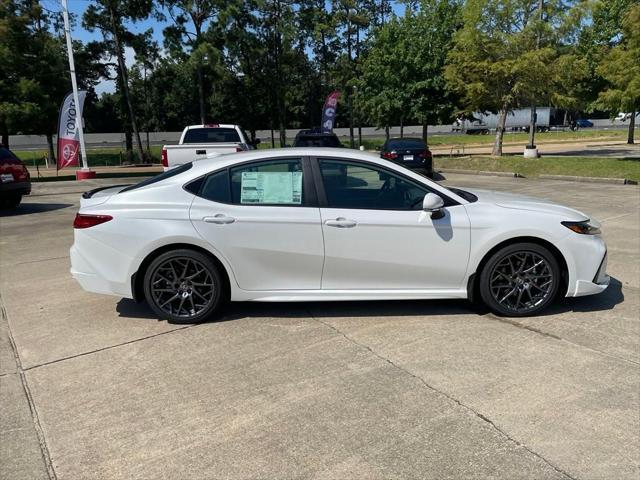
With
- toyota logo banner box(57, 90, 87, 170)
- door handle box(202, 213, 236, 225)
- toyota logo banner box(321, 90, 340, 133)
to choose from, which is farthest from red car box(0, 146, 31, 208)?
toyota logo banner box(321, 90, 340, 133)

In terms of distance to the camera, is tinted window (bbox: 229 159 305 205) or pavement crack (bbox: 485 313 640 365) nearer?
pavement crack (bbox: 485 313 640 365)

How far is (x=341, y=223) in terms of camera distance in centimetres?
458


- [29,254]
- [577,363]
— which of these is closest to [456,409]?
[577,363]

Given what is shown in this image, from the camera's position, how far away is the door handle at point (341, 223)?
458cm

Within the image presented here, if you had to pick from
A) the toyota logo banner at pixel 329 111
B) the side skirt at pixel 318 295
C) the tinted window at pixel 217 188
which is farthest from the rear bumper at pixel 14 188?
the toyota logo banner at pixel 329 111

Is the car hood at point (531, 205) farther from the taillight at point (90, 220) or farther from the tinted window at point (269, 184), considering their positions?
the taillight at point (90, 220)

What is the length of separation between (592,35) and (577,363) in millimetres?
34854

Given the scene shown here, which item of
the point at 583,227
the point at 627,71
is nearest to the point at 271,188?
the point at 583,227

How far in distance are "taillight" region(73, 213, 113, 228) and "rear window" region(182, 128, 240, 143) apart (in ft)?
27.8

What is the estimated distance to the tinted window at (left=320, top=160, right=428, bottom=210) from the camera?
4684mm

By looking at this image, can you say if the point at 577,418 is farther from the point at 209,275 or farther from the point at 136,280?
the point at 136,280

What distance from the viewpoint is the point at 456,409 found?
129 inches

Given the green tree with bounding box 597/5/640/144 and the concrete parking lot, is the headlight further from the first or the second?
the green tree with bounding box 597/5/640/144

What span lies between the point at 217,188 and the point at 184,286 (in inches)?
36.0
